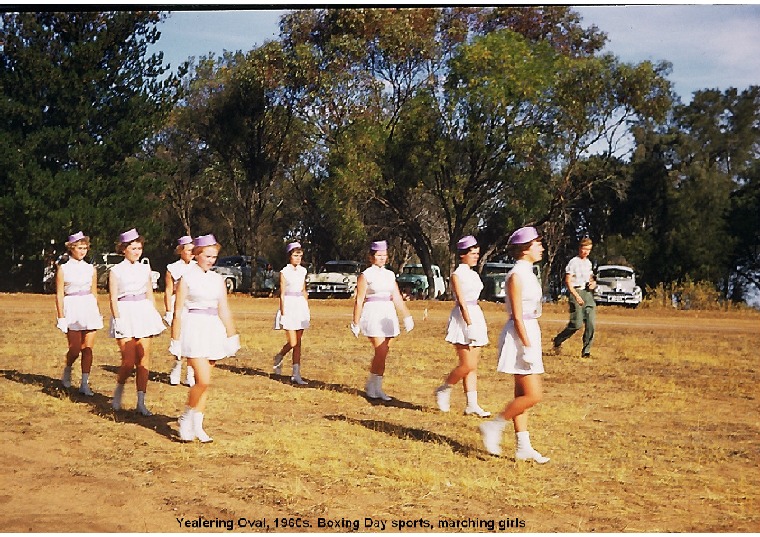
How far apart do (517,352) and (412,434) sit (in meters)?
2.06

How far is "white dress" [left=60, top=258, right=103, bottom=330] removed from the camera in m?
12.5

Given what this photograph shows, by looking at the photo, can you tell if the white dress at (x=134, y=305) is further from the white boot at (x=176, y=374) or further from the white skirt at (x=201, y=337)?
the white boot at (x=176, y=374)

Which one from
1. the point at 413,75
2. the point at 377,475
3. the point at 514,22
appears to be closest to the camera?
the point at 377,475

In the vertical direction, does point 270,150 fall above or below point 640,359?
above

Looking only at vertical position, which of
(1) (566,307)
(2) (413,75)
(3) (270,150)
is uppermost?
(2) (413,75)

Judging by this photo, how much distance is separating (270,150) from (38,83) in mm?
6306

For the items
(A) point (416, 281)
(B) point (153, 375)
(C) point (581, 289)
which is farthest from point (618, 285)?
(B) point (153, 375)

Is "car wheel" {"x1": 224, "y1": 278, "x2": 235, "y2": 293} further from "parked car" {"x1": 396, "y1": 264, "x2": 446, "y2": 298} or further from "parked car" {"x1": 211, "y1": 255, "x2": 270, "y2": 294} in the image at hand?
"parked car" {"x1": 396, "y1": 264, "x2": 446, "y2": 298}

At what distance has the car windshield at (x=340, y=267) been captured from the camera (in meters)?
24.0

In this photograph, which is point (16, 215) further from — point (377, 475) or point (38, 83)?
point (377, 475)

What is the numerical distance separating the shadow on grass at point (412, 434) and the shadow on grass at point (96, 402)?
1.83 m

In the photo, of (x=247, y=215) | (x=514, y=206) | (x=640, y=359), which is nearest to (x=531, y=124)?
(x=514, y=206)

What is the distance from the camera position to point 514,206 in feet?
54.2

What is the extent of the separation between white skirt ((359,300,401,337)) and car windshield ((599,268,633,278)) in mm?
7589
